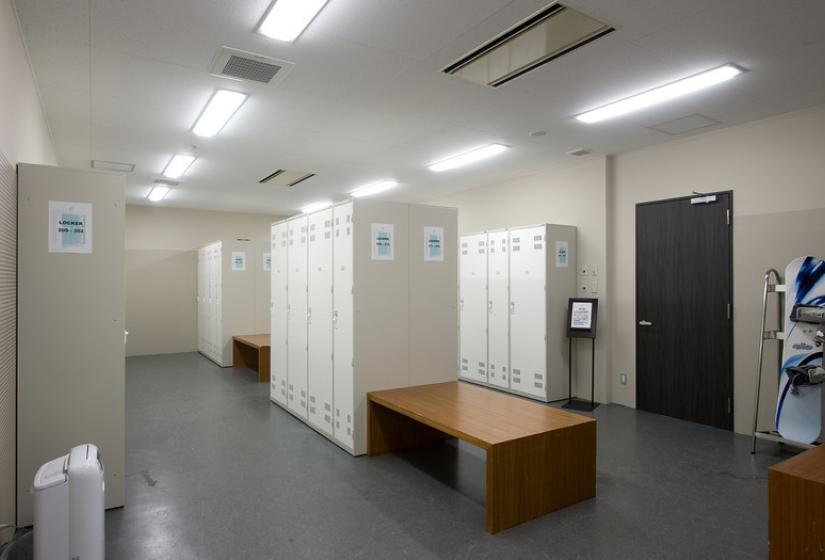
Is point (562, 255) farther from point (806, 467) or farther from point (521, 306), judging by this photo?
point (806, 467)

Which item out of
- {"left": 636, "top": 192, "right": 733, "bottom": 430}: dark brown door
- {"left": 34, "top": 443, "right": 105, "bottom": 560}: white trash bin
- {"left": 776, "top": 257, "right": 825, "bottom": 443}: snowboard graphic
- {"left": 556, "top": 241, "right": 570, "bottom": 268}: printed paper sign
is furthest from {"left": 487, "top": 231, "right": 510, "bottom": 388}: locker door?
{"left": 34, "top": 443, "right": 105, "bottom": 560}: white trash bin

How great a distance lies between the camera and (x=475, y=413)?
3.51 meters

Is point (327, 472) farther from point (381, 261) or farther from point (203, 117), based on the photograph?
point (203, 117)

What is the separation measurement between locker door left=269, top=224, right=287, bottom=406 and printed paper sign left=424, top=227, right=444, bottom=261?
6.53 ft

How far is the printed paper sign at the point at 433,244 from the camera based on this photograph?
4559mm

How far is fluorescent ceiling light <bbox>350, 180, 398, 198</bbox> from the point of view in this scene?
7914 mm

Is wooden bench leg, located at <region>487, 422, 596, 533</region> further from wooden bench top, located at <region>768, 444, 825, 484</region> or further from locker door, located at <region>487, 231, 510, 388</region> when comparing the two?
locker door, located at <region>487, 231, 510, 388</region>

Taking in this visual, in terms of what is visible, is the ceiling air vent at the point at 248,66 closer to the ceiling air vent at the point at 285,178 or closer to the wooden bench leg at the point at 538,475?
the wooden bench leg at the point at 538,475

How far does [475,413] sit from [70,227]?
2967mm

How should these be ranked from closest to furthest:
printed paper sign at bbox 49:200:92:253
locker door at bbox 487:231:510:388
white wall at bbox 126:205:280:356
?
printed paper sign at bbox 49:200:92:253
locker door at bbox 487:231:510:388
white wall at bbox 126:205:280:356

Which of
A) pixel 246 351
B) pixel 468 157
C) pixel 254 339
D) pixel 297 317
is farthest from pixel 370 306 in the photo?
pixel 246 351

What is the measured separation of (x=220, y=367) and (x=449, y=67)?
6832mm

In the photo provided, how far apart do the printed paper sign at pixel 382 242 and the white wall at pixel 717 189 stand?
3.06 metres

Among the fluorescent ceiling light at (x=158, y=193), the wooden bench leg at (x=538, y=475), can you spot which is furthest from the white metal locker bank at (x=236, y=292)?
the wooden bench leg at (x=538, y=475)
